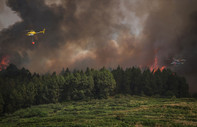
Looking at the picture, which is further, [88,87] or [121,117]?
[88,87]

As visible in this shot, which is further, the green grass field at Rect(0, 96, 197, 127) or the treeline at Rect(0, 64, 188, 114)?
the treeline at Rect(0, 64, 188, 114)

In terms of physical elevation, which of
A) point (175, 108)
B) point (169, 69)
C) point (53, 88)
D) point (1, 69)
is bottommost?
point (175, 108)

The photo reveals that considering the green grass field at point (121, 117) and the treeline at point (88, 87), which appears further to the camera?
the treeline at point (88, 87)

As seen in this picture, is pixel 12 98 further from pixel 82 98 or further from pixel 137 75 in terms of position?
pixel 137 75

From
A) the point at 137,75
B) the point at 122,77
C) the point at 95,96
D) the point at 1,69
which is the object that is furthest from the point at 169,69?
the point at 1,69

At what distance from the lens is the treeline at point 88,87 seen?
7481 centimetres

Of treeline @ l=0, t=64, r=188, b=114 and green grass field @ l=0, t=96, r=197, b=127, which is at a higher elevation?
treeline @ l=0, t=64, r=188, b=114

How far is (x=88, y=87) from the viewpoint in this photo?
81750mm

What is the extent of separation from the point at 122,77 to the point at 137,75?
9.09 metres

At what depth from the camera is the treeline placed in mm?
74806

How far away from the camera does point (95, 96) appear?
8306 cm

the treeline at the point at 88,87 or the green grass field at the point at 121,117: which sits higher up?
the treeline at the point at 88,87

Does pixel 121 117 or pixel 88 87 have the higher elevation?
pixel 88 87

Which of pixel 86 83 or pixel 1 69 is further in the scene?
pixel 1 69
